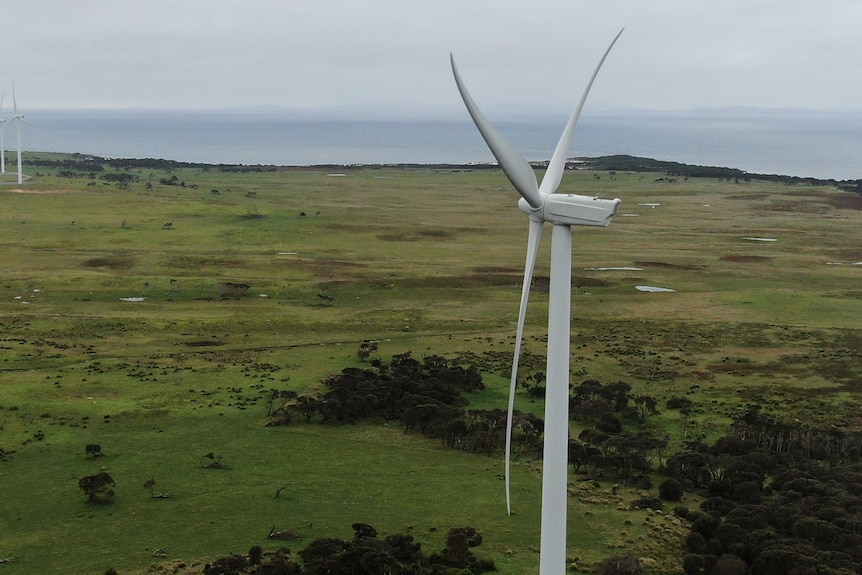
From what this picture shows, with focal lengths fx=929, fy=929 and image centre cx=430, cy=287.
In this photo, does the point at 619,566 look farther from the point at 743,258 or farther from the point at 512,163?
the point at 743,258

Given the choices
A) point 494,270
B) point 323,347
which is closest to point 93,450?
point 323,347

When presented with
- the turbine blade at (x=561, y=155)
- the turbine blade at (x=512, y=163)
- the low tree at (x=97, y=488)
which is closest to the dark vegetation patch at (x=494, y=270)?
the low tree at (x=97, y=488)

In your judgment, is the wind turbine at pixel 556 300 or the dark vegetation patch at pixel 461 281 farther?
the dark vegetation patch at pixel 461 281

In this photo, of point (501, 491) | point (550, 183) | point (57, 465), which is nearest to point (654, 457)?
point (501, 491)

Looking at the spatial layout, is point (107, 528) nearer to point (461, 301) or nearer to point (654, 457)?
point (654, 457)

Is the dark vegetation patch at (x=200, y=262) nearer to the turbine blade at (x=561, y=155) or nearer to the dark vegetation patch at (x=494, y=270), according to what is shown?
the dark vegetation patch at (x=494, y=270)


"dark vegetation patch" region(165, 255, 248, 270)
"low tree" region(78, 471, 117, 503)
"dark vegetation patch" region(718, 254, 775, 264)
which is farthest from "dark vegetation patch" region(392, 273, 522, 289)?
"low tree" region(78, 471, 117, 503)

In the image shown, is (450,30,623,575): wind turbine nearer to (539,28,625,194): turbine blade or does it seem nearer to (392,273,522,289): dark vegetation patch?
(539,28,625,194): turbine blade
